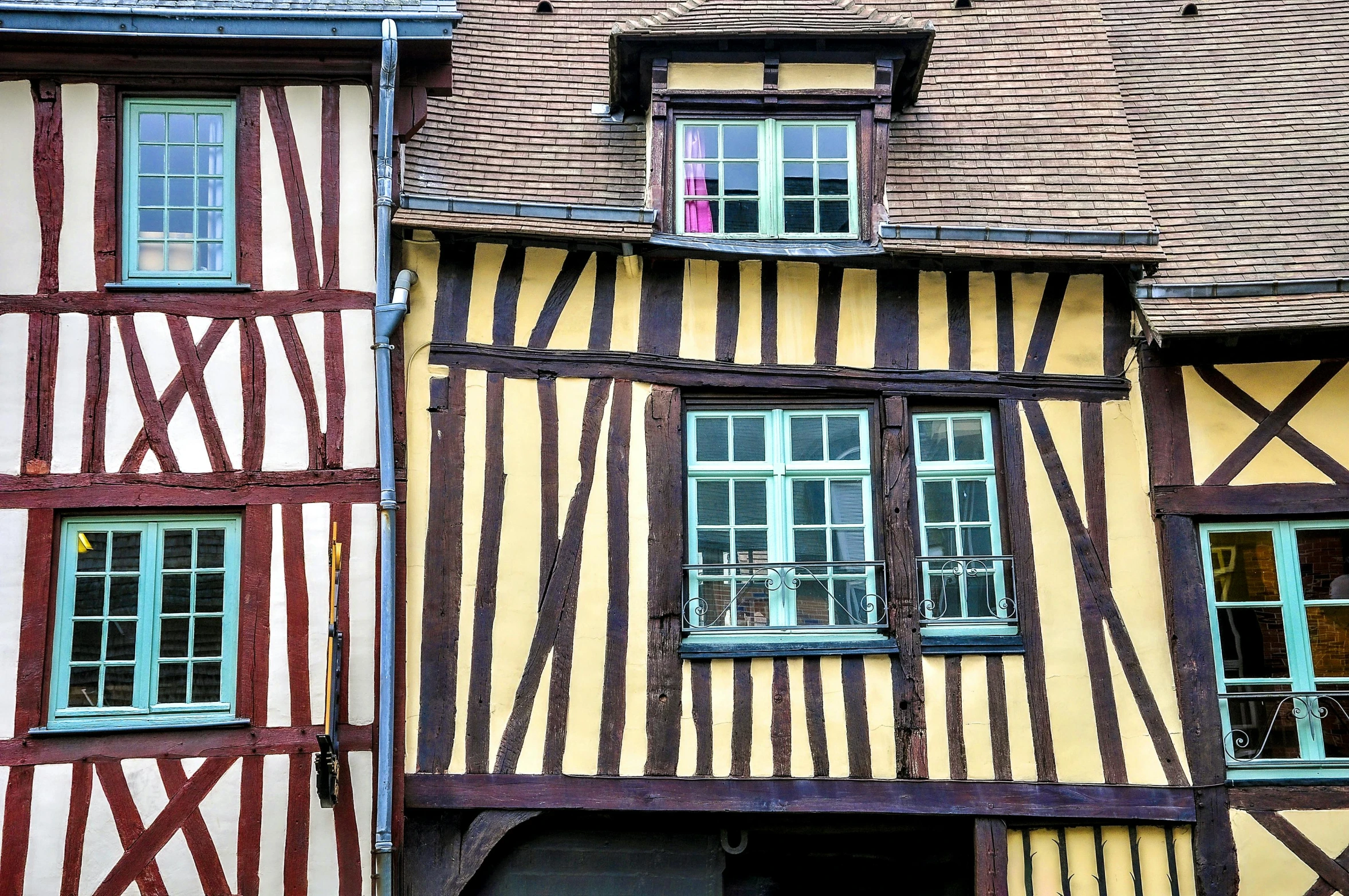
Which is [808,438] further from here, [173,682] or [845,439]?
[173,682]

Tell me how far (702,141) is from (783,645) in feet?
11.0

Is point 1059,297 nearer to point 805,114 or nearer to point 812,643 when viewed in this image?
point 805,114

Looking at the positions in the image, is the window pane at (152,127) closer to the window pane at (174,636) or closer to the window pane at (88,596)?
the window pane at (88,596)

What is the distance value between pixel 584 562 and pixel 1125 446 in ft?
11.2

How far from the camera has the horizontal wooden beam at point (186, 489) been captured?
809 cm

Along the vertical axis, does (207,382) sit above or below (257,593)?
above

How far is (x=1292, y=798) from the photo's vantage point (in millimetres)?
8117

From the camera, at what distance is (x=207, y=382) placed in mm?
8312

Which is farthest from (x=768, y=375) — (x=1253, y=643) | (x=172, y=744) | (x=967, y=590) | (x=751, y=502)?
(x=172, y=744)

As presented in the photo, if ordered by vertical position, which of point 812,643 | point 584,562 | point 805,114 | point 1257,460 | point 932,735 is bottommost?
point 932,735

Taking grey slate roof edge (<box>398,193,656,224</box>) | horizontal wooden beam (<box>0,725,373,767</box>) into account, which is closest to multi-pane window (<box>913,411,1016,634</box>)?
grey slate roof edge (<box>398,193,656,224</box>)

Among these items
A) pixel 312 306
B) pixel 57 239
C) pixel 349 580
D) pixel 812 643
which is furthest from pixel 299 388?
pixel 812 643

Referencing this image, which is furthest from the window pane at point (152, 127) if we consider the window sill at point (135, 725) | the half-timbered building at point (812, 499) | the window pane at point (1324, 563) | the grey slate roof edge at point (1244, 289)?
the window pane at point (1324, 563)

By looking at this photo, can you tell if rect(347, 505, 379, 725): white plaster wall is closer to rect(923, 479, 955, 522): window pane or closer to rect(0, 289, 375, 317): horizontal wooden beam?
rect(0, 289, 375, 317): horizontal wooden beam
